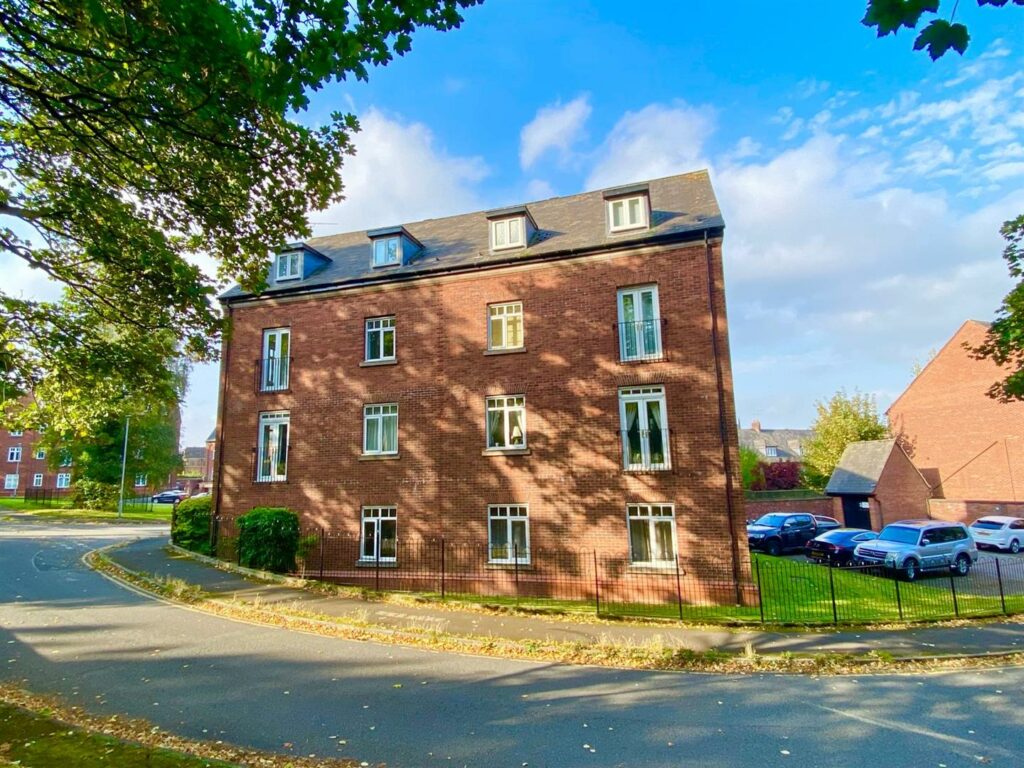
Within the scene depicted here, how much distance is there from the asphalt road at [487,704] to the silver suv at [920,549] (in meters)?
11.7

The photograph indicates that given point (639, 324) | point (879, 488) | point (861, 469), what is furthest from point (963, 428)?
point (639, 324)

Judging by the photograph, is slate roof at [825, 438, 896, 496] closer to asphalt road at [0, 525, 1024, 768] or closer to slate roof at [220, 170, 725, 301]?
slate roof at [220, 170, 725, 301]

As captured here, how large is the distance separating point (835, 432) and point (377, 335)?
38.4m

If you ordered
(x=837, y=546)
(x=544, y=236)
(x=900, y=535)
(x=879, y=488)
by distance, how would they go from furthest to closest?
(x=879, y=488), (x=837, y=546), (x=900, y=535), (x=544, y=236)

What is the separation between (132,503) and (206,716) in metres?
52.0

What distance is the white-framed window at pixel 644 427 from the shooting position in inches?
573

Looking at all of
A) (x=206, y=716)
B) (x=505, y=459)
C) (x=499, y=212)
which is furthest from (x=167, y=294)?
(x=499, y=212)

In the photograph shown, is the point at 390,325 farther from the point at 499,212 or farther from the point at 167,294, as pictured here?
the point at 167,294

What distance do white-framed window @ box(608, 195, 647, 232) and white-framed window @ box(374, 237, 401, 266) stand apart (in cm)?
697

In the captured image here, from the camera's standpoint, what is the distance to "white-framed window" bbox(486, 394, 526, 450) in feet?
51.6

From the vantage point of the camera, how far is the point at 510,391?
15.9 m

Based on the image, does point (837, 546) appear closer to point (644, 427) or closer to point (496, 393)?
point (644, 427)

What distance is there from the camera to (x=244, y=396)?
18.6 meters

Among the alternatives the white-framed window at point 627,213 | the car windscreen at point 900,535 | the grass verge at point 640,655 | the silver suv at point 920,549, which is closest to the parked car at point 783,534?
the silver suv at point 920,549
